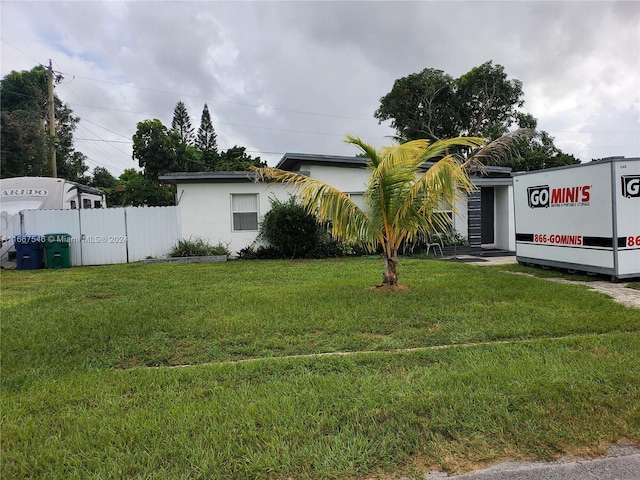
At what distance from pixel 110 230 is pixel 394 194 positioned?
10.6 meters

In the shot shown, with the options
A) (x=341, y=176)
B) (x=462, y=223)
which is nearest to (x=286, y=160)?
(x=341, y=176)

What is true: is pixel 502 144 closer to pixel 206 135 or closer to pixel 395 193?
pixel 395 193

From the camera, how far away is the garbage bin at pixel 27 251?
40.9ft

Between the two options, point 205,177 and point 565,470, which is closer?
point 565,470

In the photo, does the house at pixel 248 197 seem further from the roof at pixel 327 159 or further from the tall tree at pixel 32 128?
the tall tree at pixel 32 128

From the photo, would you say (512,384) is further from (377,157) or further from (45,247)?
(45,247)

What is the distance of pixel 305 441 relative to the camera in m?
2.82

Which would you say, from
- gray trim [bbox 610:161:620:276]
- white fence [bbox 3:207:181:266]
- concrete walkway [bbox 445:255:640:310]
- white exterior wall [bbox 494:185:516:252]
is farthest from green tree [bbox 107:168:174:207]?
gray trim [bbox 610:161:620:276]

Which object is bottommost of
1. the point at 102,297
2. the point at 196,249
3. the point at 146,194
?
the point at 102,297

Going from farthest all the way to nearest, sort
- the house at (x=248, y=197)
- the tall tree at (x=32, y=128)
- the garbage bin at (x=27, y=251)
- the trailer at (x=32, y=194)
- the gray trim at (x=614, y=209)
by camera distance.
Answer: the tall tree at (x=32, y=128) < the house at (x=248, y=197) < the trailer at (x=32, y=194) < the garbage bin at (x=27, y=251) < the gray trim at (x=614, y=209)

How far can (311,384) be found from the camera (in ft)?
12.2

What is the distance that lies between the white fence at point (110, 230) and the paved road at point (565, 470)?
43.2 ft

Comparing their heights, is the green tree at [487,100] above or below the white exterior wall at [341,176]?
above

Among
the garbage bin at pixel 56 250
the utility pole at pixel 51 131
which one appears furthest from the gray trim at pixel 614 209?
the utility pole at pixel 51 131
